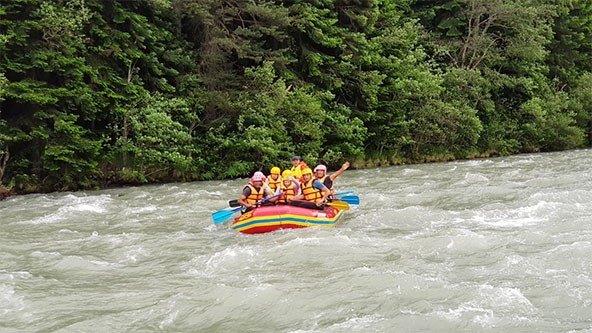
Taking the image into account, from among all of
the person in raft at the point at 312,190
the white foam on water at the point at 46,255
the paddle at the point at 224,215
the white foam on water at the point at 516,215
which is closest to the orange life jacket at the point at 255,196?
the paddle at the point at 224,215

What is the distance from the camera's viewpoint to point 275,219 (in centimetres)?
1080

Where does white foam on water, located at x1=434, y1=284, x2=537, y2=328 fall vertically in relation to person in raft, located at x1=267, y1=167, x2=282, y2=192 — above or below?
below

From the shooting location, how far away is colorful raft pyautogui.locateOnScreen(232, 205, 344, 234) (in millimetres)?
10805

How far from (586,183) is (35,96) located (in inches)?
545

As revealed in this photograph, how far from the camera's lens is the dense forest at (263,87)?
57.2 feet

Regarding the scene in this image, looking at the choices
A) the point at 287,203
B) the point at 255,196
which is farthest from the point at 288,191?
the point at 287,203

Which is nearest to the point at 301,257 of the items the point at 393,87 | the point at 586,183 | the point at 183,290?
the point at 183,290

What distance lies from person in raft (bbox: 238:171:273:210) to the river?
822 mm

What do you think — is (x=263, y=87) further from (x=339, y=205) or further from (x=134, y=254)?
(x=134, y=254)

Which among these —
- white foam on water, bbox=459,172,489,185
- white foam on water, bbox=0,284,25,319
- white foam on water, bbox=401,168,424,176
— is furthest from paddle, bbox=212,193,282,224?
white foam on water, bbox=401,168,424,176

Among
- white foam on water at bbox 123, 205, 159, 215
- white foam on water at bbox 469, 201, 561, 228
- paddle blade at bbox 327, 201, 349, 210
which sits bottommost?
white foam on water at bbox 469, 201, 561, 228

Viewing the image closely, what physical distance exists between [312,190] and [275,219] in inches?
66.0

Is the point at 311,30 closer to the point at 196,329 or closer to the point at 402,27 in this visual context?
the point at 402,27

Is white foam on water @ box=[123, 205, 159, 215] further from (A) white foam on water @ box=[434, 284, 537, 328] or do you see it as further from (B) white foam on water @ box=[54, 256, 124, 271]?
(A) white foam on water @ box=[434, 284, 537, 328]
